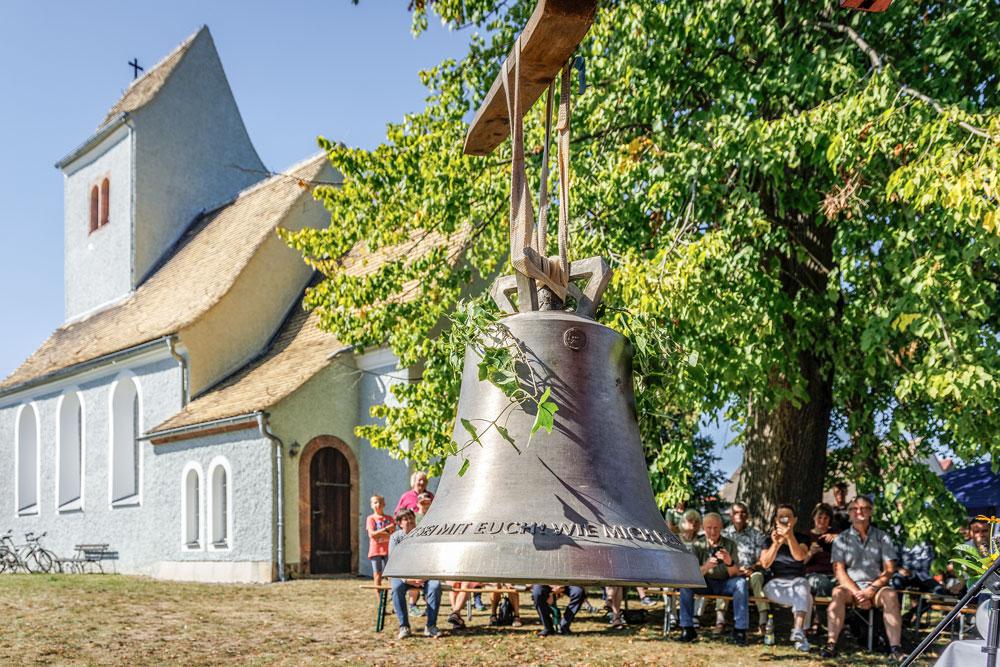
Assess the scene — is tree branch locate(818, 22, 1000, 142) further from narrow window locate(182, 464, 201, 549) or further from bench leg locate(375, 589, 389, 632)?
narrow window locate(182, 464, 201, 549)

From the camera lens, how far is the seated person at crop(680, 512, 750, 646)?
1009cm

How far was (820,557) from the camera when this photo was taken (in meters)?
10.6

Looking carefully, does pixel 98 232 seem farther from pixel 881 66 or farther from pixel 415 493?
pixel 881 66

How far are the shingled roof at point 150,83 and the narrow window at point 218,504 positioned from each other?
399 inches

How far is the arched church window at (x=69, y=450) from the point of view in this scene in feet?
79.3

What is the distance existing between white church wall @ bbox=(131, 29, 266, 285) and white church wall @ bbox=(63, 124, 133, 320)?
368 millimetres

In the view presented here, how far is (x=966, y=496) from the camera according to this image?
49.2 feet

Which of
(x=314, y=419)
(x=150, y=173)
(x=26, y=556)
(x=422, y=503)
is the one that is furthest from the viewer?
(x=150, y=173)

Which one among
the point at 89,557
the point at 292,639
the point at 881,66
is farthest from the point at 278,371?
the point at 881,66

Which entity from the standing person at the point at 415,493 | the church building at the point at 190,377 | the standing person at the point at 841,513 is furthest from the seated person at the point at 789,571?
the church building at the point at 190,377

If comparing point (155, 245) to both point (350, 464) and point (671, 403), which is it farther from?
point (671, 403)

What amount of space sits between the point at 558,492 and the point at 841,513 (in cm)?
943

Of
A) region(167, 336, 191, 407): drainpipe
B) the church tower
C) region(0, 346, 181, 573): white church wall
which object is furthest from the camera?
the church tower

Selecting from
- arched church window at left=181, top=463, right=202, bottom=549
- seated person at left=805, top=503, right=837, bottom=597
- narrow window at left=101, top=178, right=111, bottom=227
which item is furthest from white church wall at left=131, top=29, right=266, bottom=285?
seated person at left=805, top=503, right=837, bottom=597
